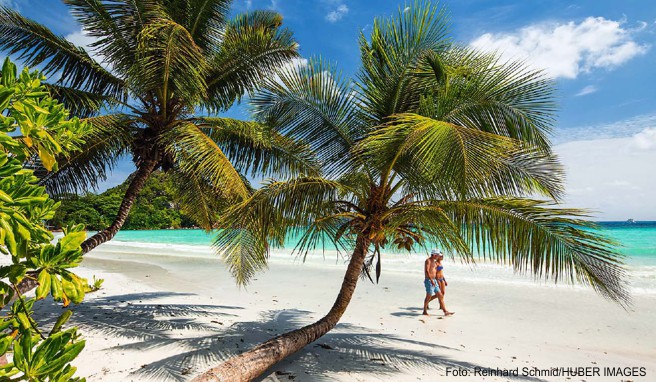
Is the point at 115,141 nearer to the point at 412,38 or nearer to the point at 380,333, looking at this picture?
the point at 412,38

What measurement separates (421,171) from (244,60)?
3.97 meters

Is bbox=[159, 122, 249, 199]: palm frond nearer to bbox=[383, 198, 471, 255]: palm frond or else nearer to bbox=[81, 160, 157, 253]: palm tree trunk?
bbox=[81, 160, 157, 253]: palm tree trunk

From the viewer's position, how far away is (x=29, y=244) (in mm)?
878

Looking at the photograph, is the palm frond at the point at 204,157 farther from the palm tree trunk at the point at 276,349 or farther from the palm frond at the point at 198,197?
the palm tree trunk at the point at 276,349

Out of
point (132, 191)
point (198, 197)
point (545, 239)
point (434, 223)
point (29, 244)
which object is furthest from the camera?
point (198, 197)

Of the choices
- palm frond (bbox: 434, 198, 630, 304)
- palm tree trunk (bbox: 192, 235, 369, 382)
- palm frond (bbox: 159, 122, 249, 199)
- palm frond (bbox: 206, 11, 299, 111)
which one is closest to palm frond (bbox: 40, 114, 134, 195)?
palm frond (bbox: 159, 122, 249, 199)

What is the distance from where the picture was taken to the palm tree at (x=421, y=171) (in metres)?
4.01

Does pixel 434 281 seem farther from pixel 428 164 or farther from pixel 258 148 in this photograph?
pixel 428 164

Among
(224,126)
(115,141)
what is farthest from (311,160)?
(115,141)

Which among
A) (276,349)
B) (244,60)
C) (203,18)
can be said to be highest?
(203,18)

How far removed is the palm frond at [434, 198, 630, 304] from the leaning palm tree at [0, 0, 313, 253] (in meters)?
3.08

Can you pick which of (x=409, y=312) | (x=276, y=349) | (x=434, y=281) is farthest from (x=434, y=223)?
(x=409, y=312)

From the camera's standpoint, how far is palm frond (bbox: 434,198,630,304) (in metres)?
4.05

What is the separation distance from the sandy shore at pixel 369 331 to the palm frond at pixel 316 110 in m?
2.87
